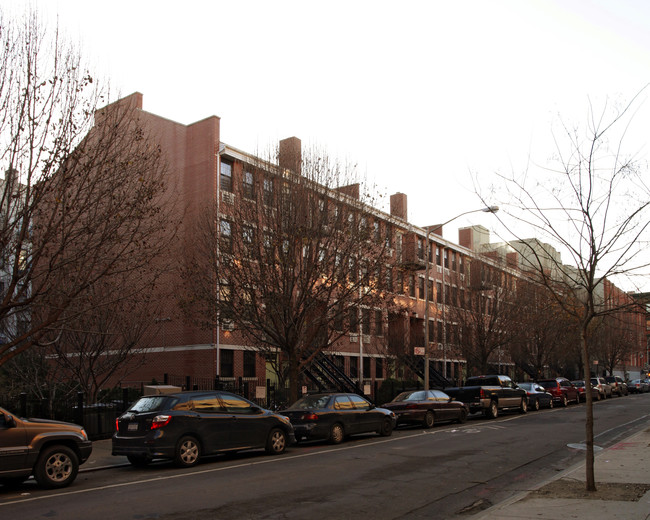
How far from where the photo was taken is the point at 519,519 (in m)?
7.36

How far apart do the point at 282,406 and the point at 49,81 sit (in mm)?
17196

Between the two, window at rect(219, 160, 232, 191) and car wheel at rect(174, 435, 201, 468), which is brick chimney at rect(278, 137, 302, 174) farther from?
car wheel at rect(174, 435, 201, 468)

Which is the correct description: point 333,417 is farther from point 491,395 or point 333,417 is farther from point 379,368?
point 379,368

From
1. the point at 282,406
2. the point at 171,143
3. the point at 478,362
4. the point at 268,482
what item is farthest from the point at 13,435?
the point at 478,362

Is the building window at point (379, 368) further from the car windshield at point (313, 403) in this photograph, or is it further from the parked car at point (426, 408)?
the car windshield at point (313, 403)

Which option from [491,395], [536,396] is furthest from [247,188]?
[536,396]

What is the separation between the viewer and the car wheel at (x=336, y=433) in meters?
16.9

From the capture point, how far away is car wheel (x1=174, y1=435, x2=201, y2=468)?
41.8ft

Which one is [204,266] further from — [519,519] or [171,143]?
[519,519]

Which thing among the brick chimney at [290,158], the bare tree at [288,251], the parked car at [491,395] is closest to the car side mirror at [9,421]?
the bare tree at [288,251]

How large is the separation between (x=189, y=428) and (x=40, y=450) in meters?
3.29

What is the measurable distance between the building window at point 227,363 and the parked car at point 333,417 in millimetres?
13010

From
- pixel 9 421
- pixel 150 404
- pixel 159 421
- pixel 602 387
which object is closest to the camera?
pixel 9 421

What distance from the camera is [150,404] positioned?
43.4 feet
